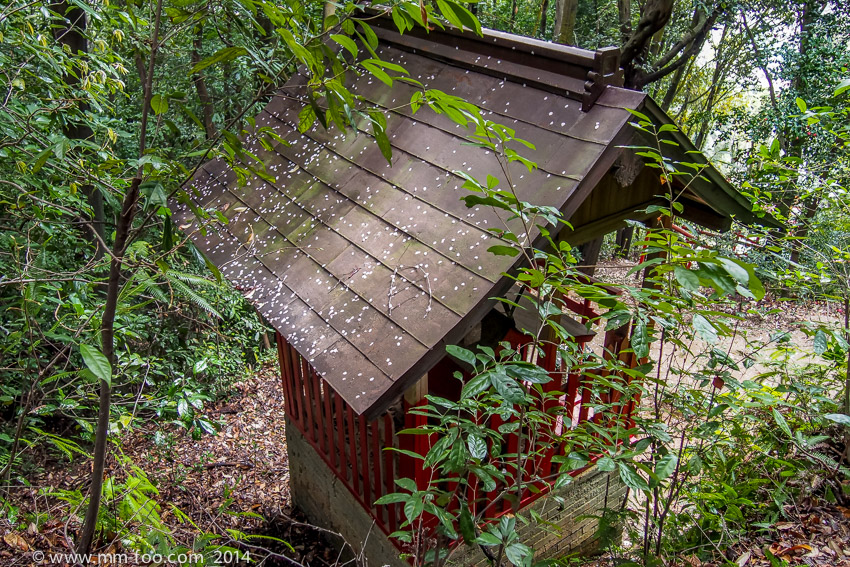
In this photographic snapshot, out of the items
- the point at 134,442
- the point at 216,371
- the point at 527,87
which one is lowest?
the point at 134,442

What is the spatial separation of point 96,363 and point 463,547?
2768mm

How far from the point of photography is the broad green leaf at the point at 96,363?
168 cm

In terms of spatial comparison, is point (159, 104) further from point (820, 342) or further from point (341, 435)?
point (820, 342)

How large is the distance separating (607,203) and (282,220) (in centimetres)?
224

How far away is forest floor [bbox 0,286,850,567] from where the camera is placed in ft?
10.6

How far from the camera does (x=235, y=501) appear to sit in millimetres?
5902

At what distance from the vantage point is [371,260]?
3.00m

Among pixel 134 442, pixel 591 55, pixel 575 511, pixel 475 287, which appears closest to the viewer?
pixel 475 287

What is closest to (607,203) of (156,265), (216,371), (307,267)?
(307,267)

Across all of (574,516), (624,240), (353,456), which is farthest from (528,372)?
(624,240)

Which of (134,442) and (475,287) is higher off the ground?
(475,287)

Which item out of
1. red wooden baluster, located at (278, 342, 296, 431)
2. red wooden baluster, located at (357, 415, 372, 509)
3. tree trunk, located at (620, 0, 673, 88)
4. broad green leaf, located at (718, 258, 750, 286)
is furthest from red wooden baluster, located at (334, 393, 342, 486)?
tree trunk, located at (620, 0, 673, 88)

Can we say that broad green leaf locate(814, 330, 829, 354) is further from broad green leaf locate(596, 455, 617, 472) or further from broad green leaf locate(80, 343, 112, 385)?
broad green leaf locate(80, 343, 112, 385)

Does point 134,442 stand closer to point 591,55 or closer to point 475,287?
point 475,287
